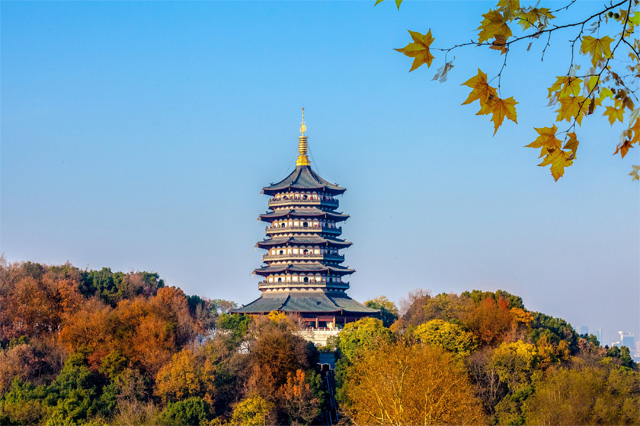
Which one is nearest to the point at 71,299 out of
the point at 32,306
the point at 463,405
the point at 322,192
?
the point at 32,306

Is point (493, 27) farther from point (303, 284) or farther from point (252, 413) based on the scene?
point (303, 284)

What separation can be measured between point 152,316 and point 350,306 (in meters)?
15.2

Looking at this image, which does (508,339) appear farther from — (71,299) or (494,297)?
(71,299)

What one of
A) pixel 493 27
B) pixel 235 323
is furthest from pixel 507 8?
pixel 235 323

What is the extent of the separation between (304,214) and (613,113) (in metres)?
46.1

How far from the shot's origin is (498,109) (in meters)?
3.99

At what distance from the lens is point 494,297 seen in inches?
1623

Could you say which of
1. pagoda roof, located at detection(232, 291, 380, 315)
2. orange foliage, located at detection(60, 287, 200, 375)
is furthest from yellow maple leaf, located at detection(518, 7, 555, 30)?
pagoda roof, located at detection(232, 291, 380, 315)

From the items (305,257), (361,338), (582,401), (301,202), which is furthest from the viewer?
(301,202)

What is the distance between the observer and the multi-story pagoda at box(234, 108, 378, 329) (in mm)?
47719

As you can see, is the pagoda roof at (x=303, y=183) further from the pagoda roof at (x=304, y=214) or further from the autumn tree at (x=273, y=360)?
the autumn tree at (x=273, y=360)

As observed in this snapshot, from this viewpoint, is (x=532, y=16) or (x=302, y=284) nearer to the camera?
(x=532, y=16)

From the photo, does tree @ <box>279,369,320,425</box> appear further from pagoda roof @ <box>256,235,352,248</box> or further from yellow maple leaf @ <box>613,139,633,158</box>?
yellow maple leaf @ <box>613,139,633,158</box>

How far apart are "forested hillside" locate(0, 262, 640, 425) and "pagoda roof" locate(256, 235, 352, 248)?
8218mm
